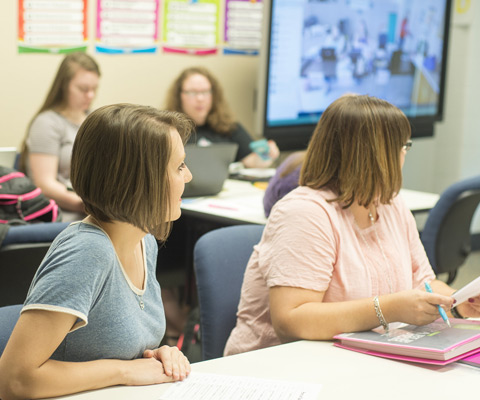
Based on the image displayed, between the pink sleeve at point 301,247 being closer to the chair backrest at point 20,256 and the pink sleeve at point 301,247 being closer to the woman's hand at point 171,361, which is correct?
the woman's hand at point 171,361

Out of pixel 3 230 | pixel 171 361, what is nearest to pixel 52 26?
pixel 3 230

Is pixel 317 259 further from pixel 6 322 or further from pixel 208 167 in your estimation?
pixel 208 167

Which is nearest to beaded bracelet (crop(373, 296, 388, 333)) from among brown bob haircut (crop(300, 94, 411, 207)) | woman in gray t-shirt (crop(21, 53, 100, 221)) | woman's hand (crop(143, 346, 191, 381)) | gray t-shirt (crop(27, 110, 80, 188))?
brown bob haircut (crop(300, 94, 411, 207))

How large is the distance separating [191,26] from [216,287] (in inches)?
117

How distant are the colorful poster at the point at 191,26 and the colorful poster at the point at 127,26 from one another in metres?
0.09

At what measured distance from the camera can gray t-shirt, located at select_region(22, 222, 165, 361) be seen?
1.16 meters

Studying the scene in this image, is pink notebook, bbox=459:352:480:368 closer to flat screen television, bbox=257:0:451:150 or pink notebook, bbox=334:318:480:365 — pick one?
pink notebook, bbox=334:318:480:365

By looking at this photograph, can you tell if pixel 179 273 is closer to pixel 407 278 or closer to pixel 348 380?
pixel 407 278

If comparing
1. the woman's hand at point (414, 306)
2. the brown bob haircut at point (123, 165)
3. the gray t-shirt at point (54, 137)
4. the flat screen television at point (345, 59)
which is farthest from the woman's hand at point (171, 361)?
the flat screen television at point (345, 59)

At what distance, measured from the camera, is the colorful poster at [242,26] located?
15.5 feet

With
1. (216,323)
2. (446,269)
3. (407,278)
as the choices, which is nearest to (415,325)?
(407,278)

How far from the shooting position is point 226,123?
427 centimetres

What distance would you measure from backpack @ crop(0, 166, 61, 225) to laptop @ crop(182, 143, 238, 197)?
66cm

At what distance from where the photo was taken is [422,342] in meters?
1.45
